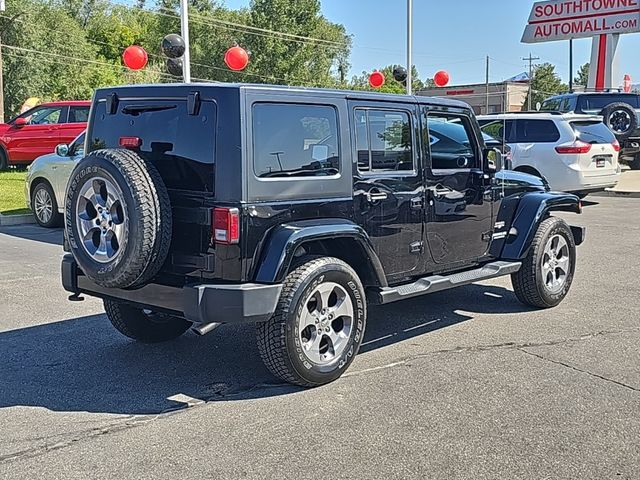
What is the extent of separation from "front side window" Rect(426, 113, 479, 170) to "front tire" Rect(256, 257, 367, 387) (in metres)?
1.43

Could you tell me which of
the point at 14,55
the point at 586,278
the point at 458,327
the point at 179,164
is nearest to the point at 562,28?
the point at 586,278

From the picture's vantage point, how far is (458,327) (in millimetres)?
6160

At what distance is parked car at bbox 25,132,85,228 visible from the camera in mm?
10930

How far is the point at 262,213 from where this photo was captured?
4.42 m

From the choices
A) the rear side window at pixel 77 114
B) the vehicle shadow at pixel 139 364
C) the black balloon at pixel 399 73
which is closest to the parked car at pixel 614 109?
the black balloon at pixel 399 73

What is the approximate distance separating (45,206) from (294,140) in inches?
313

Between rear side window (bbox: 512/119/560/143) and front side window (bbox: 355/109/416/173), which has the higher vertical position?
rear side window (bbox: 512/119/560/143)

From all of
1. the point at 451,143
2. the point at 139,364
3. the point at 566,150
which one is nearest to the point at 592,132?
the point at 566,150

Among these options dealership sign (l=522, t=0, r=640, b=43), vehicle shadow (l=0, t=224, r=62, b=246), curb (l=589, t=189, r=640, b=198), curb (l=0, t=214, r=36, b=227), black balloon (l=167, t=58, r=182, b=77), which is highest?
dealership sign (l=522, t=0, r=640, b=43)

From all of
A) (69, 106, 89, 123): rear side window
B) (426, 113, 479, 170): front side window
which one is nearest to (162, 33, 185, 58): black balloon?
(69, 106, 89, 123): rear side window

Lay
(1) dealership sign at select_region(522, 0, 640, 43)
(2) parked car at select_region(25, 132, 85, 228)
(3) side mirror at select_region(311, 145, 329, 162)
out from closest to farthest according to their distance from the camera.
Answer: (3) side mirror at select_region(311, 145, 329, 162)
(2) parked car at select_region(25, 132, 85, 228)
(1) dealership sign at select_region(522, 0, 640, 43)

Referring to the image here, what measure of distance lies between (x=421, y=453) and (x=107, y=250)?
86.2 inches

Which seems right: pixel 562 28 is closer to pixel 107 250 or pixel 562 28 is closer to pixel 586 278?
pixel 586 278

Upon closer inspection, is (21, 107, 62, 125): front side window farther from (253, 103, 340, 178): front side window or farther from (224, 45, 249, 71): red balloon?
(253, 103, 340, 178): front side window
